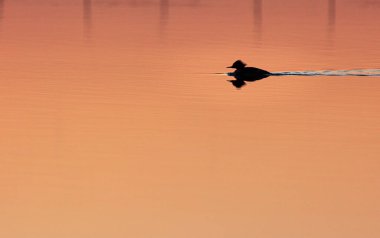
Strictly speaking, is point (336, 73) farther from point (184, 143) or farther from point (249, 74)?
point (184, 143)

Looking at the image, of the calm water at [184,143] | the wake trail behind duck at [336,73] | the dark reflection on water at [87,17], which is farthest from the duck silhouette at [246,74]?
the dark reflection on water at [87,17]

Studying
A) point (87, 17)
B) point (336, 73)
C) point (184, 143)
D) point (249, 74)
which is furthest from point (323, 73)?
point (87, 17)

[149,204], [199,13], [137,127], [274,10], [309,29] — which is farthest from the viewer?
[274,10]

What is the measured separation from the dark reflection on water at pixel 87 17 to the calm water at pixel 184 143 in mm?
11049

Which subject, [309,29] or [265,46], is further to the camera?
[309,29]

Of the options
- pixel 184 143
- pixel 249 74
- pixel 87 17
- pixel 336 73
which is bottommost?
pixel 87 17

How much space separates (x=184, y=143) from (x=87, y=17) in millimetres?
60601

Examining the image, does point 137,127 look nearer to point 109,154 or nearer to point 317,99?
point 109,154

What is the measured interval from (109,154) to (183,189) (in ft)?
12.1

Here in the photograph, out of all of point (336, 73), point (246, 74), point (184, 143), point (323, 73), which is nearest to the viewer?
point (184, 143)

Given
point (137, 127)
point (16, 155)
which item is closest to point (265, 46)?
point (137, 127)

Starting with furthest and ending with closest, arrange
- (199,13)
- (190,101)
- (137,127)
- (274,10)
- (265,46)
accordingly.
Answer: (274,10), (199,13), (265,46), (190,101), (137,127)

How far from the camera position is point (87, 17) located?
90.8m

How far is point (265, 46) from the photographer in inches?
2506
